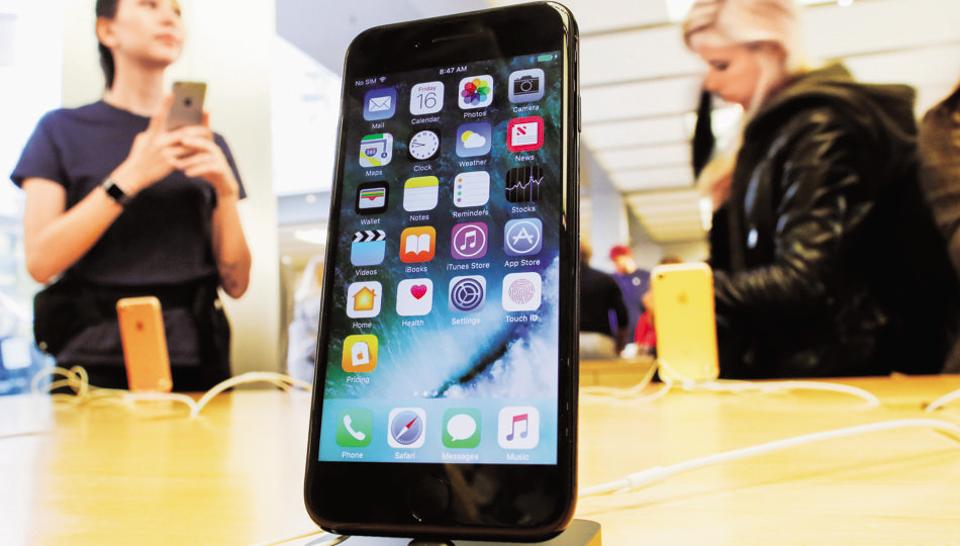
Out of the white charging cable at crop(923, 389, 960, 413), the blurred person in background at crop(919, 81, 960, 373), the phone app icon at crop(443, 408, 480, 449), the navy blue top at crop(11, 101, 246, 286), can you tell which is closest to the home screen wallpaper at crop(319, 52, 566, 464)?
the phone app icon at crop(443, 408, 480, 449)

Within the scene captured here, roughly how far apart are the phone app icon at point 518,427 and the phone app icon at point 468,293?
0.04 metres

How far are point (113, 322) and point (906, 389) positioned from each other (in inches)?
54.6

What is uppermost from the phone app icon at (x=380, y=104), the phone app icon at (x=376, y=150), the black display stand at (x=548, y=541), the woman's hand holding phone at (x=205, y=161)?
the woman's hand holding phone at (x=205, y=161)

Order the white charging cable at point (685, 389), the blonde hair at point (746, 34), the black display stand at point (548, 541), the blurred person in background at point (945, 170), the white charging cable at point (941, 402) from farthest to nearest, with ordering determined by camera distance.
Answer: the blonde hair at point (746, 34), the blurred person in background at point (945, 170), the white charging cable at point (685, 389), the white charging cable at point (941, 402), the black display stand at point (548, 541)

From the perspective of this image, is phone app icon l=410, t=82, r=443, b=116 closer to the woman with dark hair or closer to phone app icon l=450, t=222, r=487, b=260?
phone app icon l=450, t=222, r=487, b=260

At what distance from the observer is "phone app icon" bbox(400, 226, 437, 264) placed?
248 millimetres

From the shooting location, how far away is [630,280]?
1599 millimetres

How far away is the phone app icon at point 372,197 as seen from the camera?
263 millimetres

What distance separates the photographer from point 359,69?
0.29 m

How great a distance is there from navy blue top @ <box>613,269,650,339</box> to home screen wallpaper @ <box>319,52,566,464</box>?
51.5 inches

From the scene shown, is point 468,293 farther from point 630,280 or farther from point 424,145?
point 630,280

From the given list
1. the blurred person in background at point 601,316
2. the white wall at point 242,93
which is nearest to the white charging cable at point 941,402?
the blurred person in background at point 601,316

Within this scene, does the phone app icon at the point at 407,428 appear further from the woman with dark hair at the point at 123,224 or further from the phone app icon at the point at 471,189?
the woman with dark hair at the point at 123,224

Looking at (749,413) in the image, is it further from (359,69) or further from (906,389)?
(359,69)
